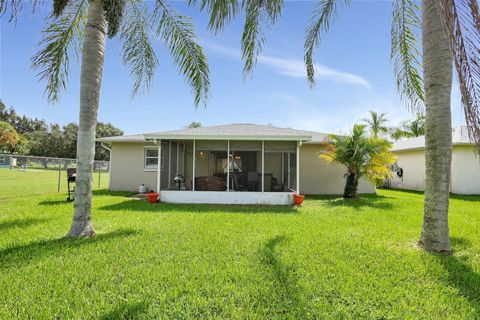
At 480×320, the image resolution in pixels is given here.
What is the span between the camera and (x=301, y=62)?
780 cm

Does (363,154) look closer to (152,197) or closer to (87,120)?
(152,197)

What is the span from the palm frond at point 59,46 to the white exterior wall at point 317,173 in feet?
37.6

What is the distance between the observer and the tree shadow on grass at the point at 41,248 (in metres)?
4.50

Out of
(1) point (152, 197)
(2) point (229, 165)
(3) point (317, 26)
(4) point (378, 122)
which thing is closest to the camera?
(3) point (317, 26)

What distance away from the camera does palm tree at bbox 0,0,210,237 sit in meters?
5.85

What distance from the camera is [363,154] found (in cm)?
1181

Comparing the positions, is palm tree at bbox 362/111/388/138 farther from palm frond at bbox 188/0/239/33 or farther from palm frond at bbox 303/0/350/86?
palm frond at bbox 188/0/239/33

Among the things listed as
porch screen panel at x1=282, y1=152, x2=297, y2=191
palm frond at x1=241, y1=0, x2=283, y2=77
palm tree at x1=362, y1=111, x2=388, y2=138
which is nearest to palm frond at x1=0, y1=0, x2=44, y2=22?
palm frond at x1=241, y1=0, x2=283, y2=77

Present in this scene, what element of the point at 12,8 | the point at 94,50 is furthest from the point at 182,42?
the point at 12,8

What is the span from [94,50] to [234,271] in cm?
566

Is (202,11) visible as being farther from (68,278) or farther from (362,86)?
(362,86)

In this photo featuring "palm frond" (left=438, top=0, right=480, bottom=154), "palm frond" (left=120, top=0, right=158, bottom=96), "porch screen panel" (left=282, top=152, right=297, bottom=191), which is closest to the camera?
"palm frond" (left=438, top=0, right=480, bottom=154)

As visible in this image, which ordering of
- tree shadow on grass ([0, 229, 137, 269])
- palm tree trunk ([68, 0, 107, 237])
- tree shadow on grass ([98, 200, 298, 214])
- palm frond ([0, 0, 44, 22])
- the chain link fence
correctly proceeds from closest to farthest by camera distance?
tree shadow on grass ([0, 229, 137, 269]) < palm frond ([0, 0, 44, 22]) < palm tree trunk ([68, 0, 107, 237]) < tree shadow on grass ([98, 200, 298, 214]) < the chain link fence

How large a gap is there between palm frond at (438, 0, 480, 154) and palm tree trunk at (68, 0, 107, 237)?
6315 millimetres
